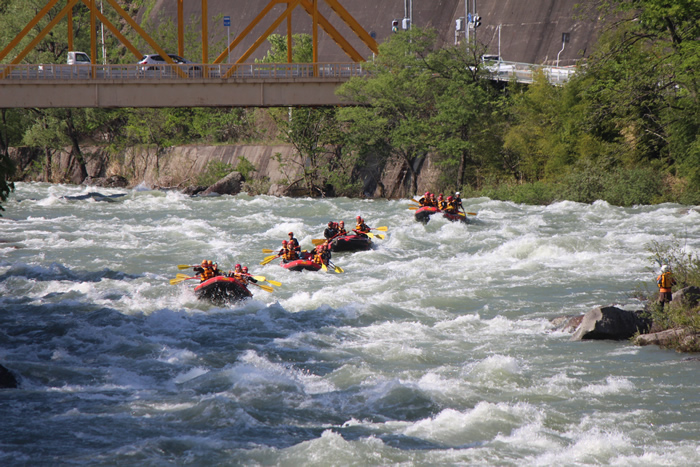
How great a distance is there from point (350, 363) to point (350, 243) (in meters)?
10.8

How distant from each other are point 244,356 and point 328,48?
56.0m

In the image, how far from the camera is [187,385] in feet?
36.7

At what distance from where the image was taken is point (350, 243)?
22.9 metres

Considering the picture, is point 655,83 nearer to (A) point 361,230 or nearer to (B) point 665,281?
(A) point 361,230

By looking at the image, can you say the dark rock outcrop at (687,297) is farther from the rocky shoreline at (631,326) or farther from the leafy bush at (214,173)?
the leafy bush at (214,173)

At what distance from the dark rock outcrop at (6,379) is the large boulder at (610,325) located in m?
8.91

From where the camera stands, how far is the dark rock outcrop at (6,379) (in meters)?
11.1

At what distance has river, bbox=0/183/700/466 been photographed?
9.06 metres

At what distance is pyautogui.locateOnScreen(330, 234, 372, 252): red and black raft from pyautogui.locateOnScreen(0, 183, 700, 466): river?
53cm

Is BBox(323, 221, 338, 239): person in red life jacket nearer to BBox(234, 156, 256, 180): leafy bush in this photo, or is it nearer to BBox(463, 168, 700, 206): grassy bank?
BBox(463, 168, 700, 206): grassy bank

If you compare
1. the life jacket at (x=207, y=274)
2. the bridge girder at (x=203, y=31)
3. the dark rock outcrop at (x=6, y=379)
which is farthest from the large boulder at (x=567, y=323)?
the bridge girder at (x=203, y=31)

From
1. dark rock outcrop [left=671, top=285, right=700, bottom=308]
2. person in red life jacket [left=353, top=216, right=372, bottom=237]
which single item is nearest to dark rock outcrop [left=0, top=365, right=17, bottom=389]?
dark rock outcrop [left=671, top=285, right=700, bottom=308]

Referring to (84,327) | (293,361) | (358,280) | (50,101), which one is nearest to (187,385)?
(293,361)

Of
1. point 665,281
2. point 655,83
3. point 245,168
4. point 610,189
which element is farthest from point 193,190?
point 665,281
